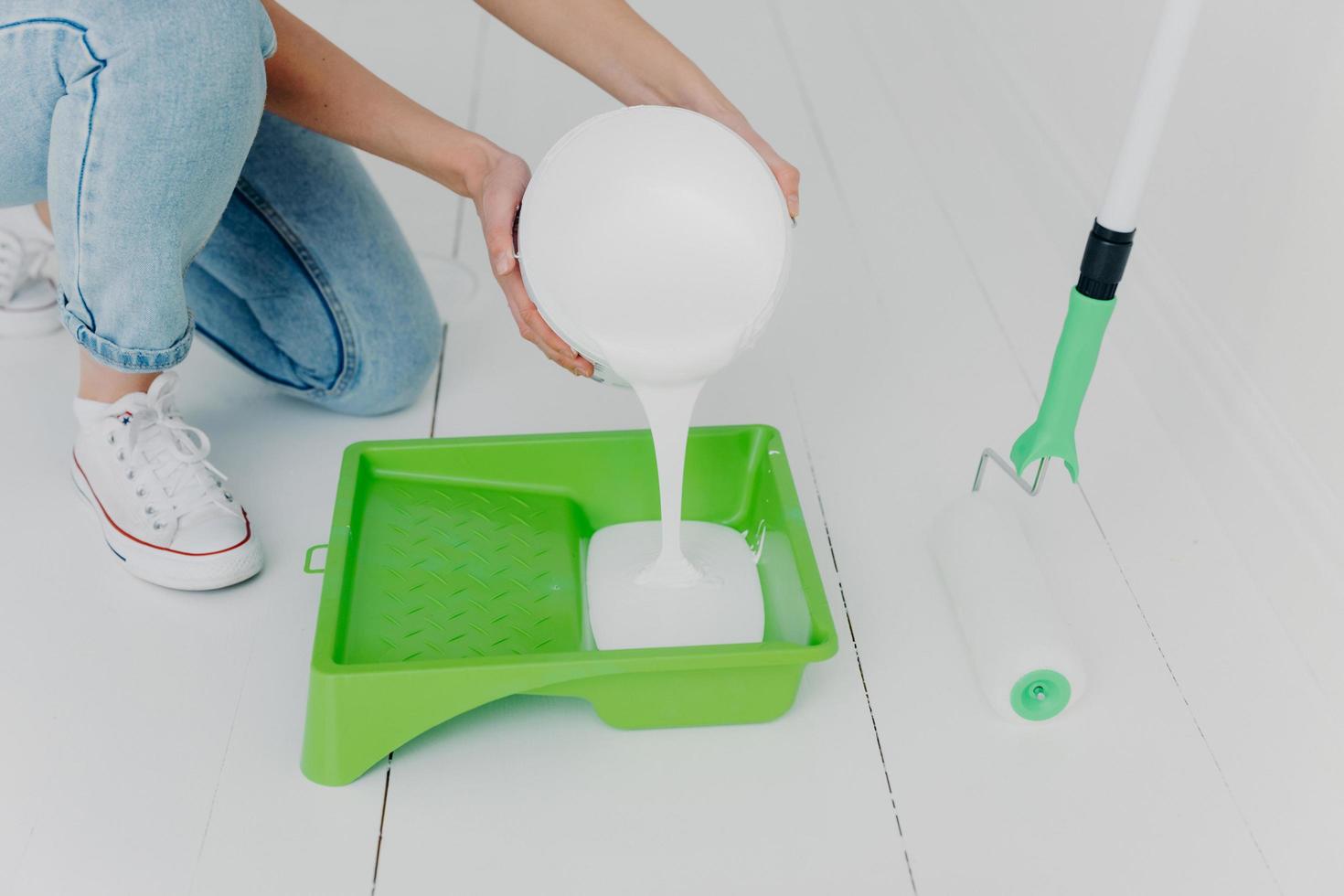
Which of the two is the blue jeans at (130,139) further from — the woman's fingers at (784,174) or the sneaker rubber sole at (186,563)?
the woman's fingers at (784,174)

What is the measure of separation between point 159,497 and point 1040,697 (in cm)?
79

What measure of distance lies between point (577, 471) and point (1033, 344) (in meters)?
0.62

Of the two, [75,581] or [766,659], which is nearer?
[766,659]

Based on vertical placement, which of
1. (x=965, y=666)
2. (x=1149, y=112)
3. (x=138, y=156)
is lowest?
(x=965, y=666)

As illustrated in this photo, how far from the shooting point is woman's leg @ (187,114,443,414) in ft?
4.47

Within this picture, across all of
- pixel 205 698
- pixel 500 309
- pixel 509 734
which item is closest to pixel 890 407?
pixel 500 309

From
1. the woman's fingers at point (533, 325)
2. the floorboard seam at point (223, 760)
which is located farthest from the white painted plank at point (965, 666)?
the floorboard seam at point (223, 760)

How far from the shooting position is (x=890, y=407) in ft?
4.92

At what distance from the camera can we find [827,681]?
116 cm

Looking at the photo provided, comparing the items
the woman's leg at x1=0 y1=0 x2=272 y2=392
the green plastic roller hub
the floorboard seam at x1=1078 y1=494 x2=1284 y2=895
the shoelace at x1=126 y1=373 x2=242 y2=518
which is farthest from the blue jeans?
the floorboard seam at x1=1078 y1=494 x2=1284 y2=895

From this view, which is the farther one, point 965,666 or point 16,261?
point 16,261

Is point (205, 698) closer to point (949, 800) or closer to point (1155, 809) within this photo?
point (949, 800)

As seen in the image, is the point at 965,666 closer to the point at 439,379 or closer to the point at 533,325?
the point at 533,325

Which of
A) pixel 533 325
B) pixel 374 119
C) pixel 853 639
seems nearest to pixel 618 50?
pixel 374 119
